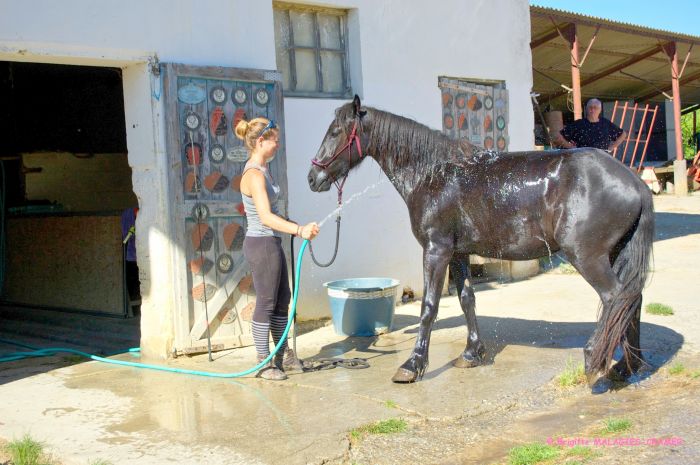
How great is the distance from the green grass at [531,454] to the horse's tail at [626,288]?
1142mm

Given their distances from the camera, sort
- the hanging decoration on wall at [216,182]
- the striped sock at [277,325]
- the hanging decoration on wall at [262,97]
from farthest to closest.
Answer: the hanging decoration on wall at [262,97], the hanging decoration on wall at [216,182], the striped sock at [277,325]

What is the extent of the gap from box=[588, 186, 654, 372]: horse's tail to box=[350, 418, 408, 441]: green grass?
1.34 meters

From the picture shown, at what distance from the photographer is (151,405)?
15.2ft

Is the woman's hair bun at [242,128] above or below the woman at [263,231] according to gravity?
above

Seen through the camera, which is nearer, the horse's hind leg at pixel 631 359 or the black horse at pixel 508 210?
the black horse at pixel 508 210

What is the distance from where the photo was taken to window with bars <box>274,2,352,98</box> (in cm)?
718

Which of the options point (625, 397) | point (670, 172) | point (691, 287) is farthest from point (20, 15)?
point (670, 172)

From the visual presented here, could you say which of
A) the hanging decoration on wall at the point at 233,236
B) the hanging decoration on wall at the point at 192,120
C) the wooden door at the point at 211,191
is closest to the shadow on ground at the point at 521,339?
the wooden door at the point at 211,191

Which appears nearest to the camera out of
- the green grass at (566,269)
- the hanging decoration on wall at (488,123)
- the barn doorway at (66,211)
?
the barn doorway at (66,211)

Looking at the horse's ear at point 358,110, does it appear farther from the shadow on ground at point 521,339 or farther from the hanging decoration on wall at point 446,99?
the hanging decoration on wall at point 446,99

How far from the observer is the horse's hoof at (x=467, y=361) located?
205 inches

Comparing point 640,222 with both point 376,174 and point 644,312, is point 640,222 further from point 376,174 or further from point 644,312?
point 376,174

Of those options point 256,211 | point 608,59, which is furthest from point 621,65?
point 256,211

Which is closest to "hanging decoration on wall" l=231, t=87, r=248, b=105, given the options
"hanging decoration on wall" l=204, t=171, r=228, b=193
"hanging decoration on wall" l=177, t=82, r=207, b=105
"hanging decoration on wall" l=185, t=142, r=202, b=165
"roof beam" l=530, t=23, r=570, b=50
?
"hanging decoration on wall" l=177, t=82, r=207, b=105
